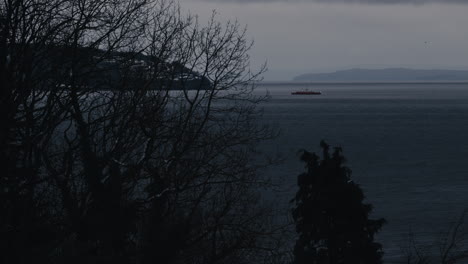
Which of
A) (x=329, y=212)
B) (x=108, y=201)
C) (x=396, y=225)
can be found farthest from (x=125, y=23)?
(x=396, y=225)

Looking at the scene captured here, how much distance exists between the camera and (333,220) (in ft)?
50.8

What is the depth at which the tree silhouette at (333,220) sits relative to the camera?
49.9 ft

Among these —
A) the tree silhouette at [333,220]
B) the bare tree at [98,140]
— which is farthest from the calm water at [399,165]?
the bare tree at [98,140]

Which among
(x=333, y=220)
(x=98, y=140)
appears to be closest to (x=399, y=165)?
(x=333, y=220)

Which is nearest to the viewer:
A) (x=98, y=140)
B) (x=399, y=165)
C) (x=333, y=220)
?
(x=98, y=140)

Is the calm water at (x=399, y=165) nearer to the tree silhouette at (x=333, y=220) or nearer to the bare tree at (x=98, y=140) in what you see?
the tree silhouette at (x=333, y=220)

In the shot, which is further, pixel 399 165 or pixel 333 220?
pixel 399 165

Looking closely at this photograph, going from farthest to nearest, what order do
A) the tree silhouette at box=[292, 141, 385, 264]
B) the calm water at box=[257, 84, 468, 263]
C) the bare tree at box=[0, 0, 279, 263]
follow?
Answer: the calm water at box=[257, 84, 468, 263] < the tree silhouette at box=[292, 141, 385, 264] < the bare tree at box=[0, 0, 279, 263]

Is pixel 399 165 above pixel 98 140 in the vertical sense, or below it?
below

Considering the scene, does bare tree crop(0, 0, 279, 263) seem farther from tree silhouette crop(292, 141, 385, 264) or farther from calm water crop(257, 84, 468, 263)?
calm water crop(257, 84, 468, 263)

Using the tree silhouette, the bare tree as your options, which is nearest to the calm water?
the tree silhouette

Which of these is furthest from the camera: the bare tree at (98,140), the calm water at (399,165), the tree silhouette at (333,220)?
the calm water at (399,165)

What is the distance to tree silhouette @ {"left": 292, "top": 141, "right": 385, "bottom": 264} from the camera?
15.2m

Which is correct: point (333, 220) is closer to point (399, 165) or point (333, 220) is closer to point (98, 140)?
point (98, 140)
